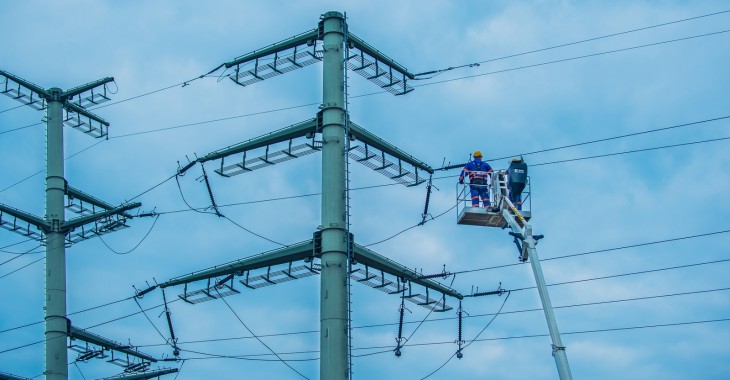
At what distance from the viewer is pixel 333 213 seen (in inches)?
1380

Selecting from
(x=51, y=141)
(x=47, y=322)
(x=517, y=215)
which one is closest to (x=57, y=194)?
(x=51, y=141)

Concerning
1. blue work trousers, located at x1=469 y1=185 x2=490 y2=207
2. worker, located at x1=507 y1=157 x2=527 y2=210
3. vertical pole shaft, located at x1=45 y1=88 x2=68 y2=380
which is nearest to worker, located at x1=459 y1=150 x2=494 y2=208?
blue work trousers, located at x1=469 y1=185 x2=490 y2=207

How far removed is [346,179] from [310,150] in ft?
6.74

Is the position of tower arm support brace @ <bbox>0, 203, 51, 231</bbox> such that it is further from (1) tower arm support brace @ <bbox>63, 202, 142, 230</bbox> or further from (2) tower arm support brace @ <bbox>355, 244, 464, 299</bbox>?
(2) tower arm support brace @ <bbox>355, 244, 464, 299</bbox>

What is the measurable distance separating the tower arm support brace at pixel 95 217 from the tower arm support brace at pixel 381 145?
Result: 1230cm

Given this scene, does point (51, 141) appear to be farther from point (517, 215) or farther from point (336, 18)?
point (517, 215)

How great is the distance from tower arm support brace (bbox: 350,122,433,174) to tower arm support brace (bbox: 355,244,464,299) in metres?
4.07

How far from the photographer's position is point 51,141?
4938cm

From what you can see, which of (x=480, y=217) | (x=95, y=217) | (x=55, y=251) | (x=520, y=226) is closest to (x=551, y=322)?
(x=520, y=226)

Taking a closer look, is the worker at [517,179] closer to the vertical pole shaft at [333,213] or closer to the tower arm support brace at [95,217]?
the vertical pole shaft at [333,213]

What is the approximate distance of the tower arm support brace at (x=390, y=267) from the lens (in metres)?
35.4

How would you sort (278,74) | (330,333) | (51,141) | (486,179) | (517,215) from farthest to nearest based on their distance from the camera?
(51,141)
(278,74)
(330,333)
(486,179)
(517,215)

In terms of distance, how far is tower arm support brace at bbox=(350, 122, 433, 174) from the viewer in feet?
121

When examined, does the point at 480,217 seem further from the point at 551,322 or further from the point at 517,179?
the point at 551,322
